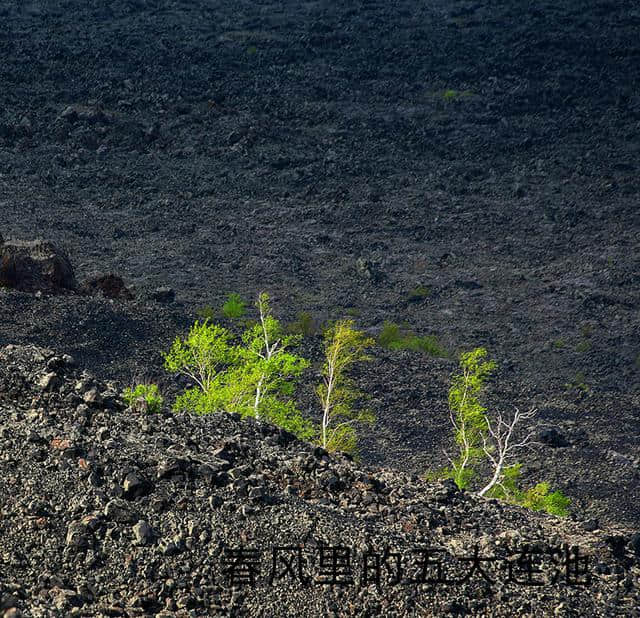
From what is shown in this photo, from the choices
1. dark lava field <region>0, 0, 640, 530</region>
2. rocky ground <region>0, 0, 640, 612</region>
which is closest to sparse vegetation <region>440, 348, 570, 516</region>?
rocky ground <region>0, 0, 640, 612</region>

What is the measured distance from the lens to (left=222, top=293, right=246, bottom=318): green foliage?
45.8 m

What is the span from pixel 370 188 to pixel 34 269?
27593 mm

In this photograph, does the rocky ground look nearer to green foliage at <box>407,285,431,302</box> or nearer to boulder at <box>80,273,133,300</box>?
green foliage at <box>407,285,431,302</box>

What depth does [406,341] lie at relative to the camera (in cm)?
4597

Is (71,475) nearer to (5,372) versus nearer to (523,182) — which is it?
(5,372)

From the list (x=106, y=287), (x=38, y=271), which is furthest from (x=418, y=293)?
(x=38, y=271)

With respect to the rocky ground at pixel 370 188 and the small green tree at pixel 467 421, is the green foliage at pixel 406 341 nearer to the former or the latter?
the rocky ground at pixel 370 188

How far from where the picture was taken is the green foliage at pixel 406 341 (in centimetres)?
4509

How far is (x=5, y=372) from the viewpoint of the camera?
20828mm

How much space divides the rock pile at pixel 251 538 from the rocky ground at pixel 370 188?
14354 millimetres

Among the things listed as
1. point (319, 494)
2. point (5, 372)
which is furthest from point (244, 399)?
point (319, 494)

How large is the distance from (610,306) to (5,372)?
36162 millimetres

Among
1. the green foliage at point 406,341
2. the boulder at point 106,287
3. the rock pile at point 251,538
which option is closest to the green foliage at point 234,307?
the boulder at point 106,287

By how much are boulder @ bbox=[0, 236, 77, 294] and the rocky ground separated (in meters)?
1.60
